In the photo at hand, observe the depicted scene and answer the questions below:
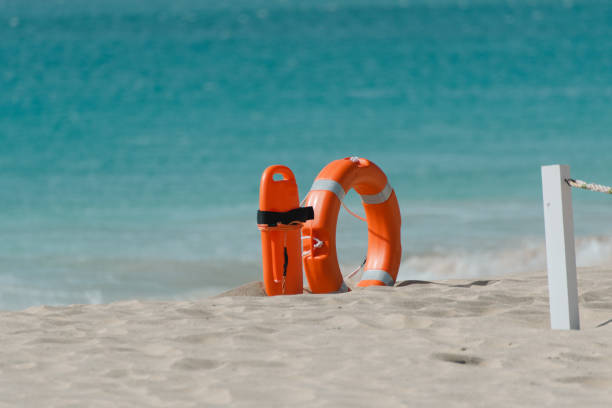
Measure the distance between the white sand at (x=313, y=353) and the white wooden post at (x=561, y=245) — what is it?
15cm

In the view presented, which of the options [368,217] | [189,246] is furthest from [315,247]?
[189,246]

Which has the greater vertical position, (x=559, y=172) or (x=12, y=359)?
(x=559, y=172)

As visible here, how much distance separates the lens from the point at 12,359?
371 centimetres

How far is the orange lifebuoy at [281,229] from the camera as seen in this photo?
19.6ft

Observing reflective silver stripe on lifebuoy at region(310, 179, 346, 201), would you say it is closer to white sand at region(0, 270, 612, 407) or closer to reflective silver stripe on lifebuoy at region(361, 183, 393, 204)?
reflective silver stripe on lifebuoy at region(361, 183, 393, 204)

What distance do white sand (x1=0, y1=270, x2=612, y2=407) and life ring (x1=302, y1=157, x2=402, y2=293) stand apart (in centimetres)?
85

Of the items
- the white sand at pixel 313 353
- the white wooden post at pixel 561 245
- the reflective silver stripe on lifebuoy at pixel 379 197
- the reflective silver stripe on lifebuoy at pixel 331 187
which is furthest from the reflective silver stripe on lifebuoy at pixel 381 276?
the white wooden post at pixel 561 245

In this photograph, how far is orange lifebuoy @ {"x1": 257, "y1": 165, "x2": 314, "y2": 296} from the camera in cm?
598

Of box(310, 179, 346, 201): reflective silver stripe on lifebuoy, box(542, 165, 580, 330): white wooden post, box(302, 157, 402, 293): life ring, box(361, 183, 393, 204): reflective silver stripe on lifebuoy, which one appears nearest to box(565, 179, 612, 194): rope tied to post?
box(542, 165, 580, 330): white wooden post

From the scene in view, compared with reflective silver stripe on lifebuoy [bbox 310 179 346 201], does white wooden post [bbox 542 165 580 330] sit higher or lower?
lower

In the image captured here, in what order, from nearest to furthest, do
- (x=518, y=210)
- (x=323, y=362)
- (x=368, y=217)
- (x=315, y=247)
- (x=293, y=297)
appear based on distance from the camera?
1. (x=323, y=362)
2. (x=293, y=297)
3. (x=315, y=247)
4. (x=368, y=217)
5. (x=518, y=210)

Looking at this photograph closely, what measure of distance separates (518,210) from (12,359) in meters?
15.0

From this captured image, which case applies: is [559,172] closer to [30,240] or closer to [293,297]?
[293,297]

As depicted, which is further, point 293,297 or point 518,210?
point 518,210
